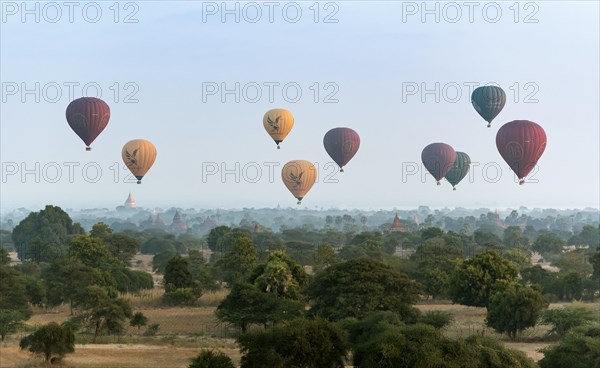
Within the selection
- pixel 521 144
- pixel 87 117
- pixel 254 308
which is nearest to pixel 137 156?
pixel 87 117

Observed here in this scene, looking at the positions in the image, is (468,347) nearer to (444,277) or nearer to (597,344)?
(597,344)

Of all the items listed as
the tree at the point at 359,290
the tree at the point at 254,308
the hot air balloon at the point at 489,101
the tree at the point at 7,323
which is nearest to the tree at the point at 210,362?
the tree at the point at 254,308

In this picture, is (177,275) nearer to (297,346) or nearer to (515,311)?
(515,311)

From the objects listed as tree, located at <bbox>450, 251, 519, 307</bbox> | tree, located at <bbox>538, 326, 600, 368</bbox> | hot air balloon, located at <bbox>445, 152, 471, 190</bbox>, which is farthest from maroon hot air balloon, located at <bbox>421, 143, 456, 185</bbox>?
tree, located at <bbox>538, 326, 600, 368</bbox>

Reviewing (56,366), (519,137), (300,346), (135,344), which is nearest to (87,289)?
(135,344)

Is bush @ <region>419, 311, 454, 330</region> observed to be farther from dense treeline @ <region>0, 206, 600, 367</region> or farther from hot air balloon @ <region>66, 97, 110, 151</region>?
hot air balloon @ <region>66, 97, 110, 151</region>

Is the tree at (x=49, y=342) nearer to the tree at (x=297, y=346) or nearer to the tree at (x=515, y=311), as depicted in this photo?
the tree at (x=297, y=346)
